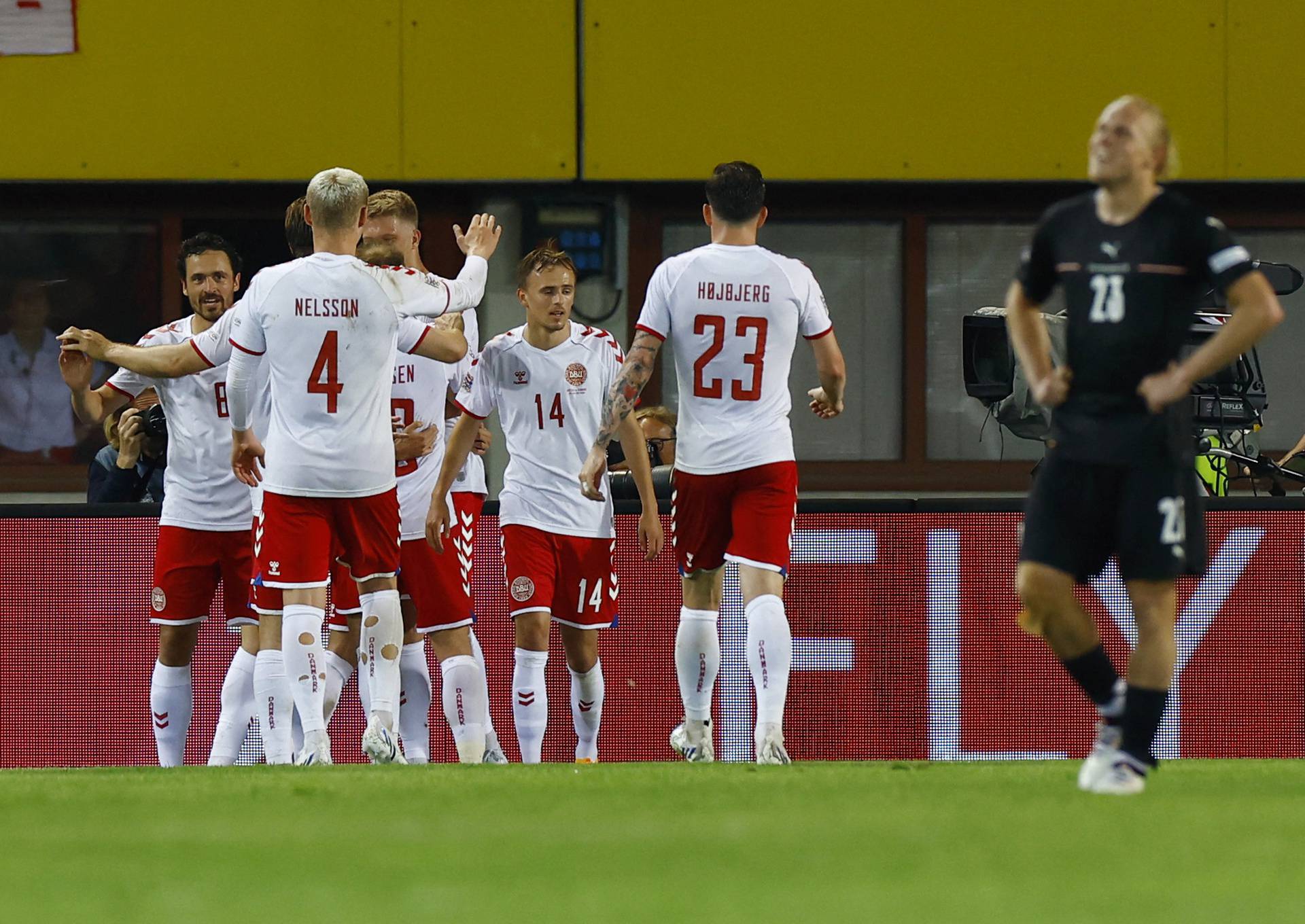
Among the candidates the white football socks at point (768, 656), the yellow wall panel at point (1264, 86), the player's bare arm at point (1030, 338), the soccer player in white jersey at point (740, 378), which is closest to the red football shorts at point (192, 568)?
the soccer player in white jersey at point (740, 378)

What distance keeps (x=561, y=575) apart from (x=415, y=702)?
0.98m

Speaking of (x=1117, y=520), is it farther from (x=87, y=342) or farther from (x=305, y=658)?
(x=87, y=342)

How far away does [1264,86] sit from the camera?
13.3 metres

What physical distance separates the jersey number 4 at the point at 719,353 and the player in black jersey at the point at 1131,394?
2.11 meters

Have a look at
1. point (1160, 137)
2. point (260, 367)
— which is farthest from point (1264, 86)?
point (1160, 137)

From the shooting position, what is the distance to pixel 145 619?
9.98 m

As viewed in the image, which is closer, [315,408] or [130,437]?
[315,408]

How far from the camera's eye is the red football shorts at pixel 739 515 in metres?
7.70

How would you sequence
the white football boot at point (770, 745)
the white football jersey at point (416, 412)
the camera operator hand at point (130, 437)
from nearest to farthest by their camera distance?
the white football boot at point (770, 745) < the white football jersey at point (416, 412) < the camera operator hand at point (130, 437)

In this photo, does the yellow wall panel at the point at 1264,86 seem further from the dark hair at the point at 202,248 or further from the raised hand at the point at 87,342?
the raised hand at the point at 87,342

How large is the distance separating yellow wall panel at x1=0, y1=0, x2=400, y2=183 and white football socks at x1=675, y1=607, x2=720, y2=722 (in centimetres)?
594

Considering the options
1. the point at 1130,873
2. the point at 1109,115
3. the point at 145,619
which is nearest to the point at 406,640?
the point at 145,619

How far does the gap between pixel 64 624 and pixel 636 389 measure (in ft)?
12.0

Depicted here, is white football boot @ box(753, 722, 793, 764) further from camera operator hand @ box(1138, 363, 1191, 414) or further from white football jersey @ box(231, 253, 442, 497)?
camera operator hand @ box(1138, 363, 1191, 414)
